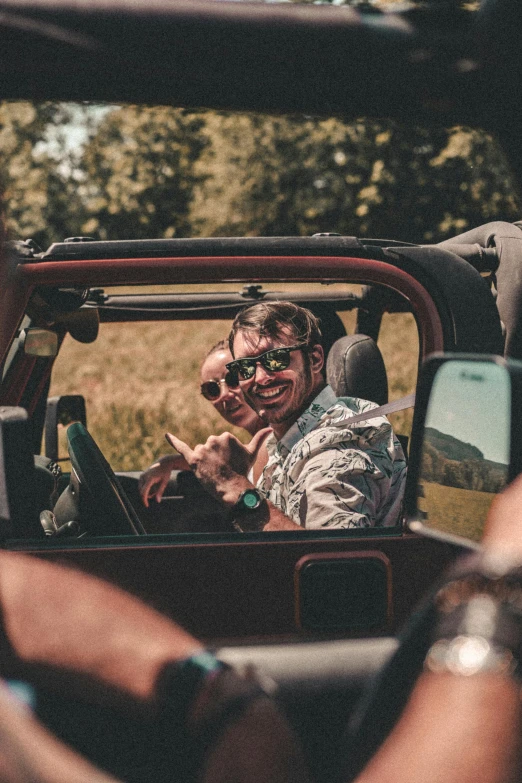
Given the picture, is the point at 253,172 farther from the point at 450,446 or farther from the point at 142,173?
the point at 450,446

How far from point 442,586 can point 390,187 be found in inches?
27.9

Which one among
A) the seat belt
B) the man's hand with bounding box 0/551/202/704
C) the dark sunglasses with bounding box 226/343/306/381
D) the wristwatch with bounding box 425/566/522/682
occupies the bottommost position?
the man's hand with bounding box 0/551/202/704

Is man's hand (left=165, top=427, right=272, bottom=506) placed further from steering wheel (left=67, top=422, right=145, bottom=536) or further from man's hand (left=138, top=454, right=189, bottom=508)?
man's hand (left=138, top=454, right=189, bottom=508)

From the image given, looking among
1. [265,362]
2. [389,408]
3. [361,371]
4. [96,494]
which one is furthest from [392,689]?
[361,371]

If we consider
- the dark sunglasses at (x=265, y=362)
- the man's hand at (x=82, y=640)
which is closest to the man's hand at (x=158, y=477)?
the dark sunglasses at (x=265, y=362)

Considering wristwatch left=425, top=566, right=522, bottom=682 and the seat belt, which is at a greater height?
the seat belt

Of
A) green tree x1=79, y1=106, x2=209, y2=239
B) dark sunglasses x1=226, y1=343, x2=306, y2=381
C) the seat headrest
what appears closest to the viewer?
green tree x1=79, y1=106, x2=209, y2=239

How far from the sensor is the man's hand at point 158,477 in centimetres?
335

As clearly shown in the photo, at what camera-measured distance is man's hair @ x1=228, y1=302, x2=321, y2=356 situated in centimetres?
264

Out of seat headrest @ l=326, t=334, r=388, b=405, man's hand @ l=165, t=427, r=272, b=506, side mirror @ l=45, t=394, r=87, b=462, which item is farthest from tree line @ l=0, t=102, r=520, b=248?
side mirror @ l=45, t=394, r=87, b=462

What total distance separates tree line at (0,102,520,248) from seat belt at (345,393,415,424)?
0.48 metres

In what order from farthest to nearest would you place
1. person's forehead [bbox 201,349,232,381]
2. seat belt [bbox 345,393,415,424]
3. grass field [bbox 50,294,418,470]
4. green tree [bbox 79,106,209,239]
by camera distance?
1. grass field [bbox 50,294,418,470]
2. person's forehead [bbox 201,349,232,381]
3. seat belt [bbox 345,393,415,424]
4. green tree [bbox 79,106,209,239]

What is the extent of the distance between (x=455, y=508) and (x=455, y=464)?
Answer: 8 cm

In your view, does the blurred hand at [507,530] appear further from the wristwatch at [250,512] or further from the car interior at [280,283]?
the wristwatch at [250,512]
